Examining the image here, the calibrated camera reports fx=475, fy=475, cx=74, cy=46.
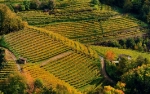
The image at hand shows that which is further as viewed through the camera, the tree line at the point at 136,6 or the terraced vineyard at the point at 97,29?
the tree line at the point at 136,6

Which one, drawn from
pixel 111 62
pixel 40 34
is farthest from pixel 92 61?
pixel 40 34

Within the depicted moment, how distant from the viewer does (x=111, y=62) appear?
329ft

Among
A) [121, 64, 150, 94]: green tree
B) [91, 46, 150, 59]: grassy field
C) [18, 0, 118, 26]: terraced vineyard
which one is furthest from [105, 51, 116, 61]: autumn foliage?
[18, 0, 118, 26]: terraced vineyard

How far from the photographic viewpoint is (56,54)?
97250 millimetres

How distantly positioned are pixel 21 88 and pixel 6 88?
8.83ft

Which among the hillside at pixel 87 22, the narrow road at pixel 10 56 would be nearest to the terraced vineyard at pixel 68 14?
the hillside at pixel 87 22

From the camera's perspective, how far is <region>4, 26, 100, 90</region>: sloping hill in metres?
94.1

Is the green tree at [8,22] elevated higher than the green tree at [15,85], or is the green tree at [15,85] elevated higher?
the green tree at [8,22]

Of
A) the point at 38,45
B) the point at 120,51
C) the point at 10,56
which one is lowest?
the point at 120,51

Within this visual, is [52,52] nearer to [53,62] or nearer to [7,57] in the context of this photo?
[53,62]

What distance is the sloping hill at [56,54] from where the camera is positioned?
309 ft

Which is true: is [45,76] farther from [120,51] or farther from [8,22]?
[120,51]

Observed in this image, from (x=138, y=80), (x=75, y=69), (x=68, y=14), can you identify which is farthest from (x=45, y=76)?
(x=68, y=14)

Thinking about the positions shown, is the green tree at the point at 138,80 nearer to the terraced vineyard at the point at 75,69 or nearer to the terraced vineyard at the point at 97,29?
the terraced vineyard at the point at 75,69
